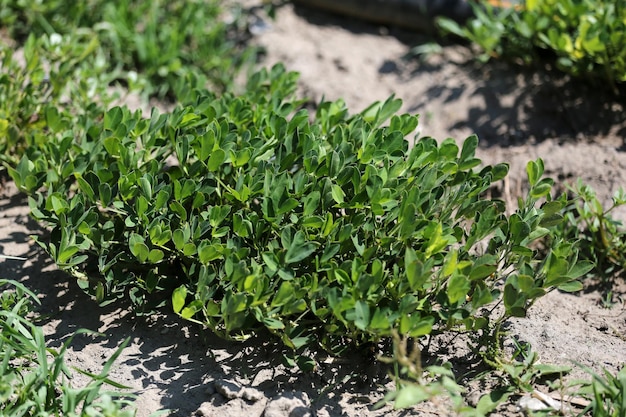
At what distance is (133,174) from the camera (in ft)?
9.34

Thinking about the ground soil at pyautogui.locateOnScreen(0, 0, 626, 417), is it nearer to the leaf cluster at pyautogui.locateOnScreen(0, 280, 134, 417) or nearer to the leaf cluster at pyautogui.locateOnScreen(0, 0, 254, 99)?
the leaf cluster at pyautogui.locateOnScreen(0, 280, 134, 417)

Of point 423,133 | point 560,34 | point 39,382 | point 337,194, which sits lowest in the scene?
point 39,382

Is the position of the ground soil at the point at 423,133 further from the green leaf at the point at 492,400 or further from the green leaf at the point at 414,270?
the green leaf at the point at 414,270

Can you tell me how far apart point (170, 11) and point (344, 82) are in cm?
121

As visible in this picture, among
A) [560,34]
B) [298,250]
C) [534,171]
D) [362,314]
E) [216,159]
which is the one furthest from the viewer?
[560,34]

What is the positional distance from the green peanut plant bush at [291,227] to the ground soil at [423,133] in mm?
115

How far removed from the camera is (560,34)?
4039 mm

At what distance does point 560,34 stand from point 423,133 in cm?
86

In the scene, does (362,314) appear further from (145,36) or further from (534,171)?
(145,36)

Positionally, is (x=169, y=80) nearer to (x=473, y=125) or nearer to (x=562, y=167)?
(x=473, y=125)

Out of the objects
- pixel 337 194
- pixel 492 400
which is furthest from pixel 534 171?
pixel 492 400

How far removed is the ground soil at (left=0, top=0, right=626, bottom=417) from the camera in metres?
2.66

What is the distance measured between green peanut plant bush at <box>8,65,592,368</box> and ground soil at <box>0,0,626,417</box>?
12 centimetres

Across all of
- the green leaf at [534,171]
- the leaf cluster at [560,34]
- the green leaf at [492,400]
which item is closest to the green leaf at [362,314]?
the green leaf at [492,400]
